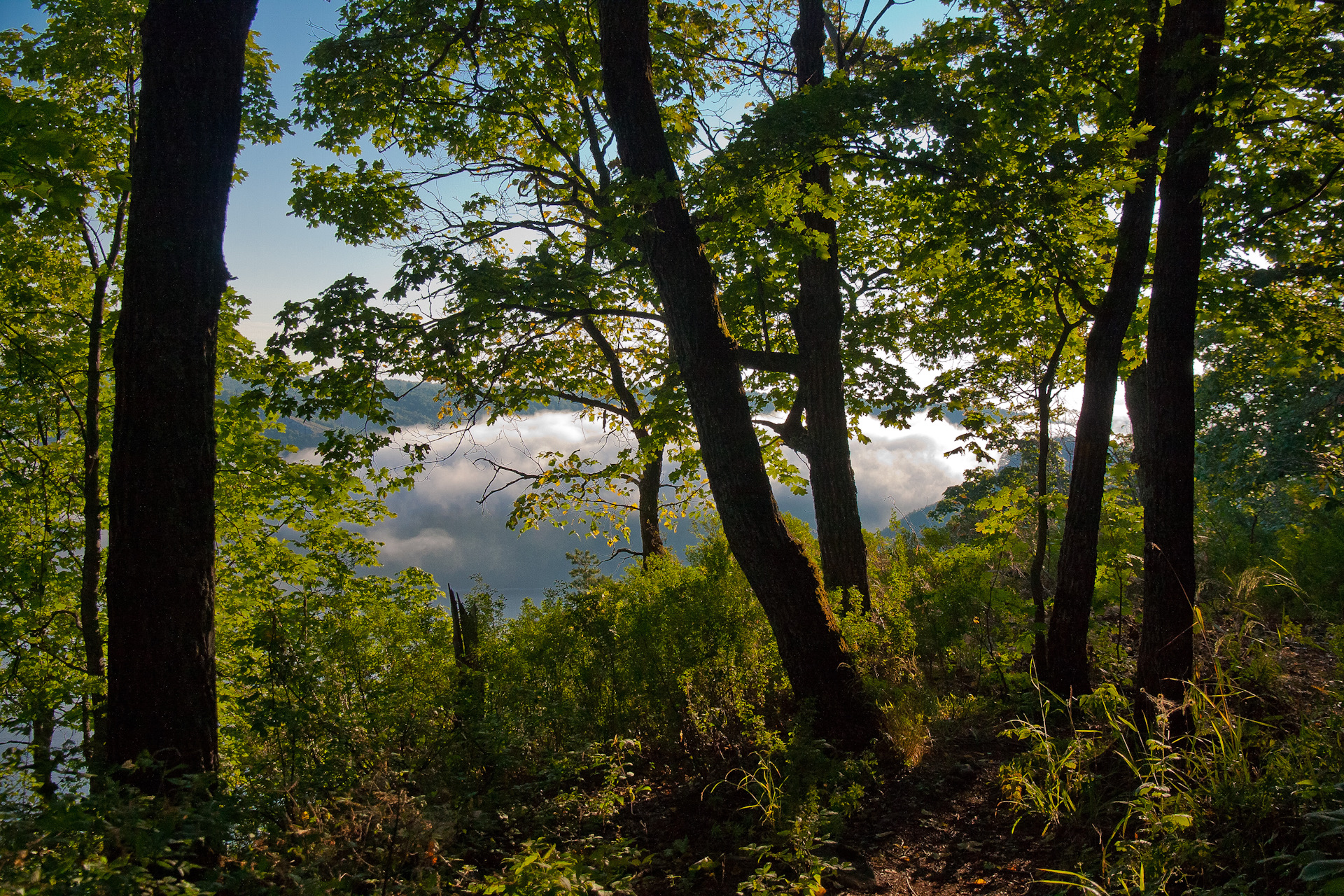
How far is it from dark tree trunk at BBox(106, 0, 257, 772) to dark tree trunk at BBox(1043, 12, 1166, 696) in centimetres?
609

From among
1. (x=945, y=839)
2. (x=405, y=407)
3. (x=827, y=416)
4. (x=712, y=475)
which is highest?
(x=405, y=407)

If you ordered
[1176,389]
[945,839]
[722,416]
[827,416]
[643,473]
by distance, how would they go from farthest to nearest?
[643,473] < [827,416] < [722,416] < [1176,389] < [945,839]

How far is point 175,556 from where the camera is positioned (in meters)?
3.29

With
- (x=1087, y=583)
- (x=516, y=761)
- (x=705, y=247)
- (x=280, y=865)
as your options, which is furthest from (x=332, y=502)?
(x=1087, y=583)

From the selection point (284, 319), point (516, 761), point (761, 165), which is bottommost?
point (516, 761)

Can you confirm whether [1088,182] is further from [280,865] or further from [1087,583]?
[280,865]

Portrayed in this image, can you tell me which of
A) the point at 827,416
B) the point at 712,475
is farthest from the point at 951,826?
the point at 827,416

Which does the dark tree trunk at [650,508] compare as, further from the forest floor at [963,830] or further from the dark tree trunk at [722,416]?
the forest floor at [963,830]

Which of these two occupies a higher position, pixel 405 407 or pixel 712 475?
pixel 405 407

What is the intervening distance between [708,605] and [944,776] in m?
2.08

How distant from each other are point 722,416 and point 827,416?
3135 millimetres

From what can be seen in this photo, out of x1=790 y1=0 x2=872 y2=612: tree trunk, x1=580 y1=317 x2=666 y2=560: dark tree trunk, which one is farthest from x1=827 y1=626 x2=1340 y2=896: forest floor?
x1=580 y1=317 x2=666 y2=560: dark tree trunk

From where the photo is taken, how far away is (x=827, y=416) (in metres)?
7.92

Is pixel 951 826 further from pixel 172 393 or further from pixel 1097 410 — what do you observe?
pixel 172 393
